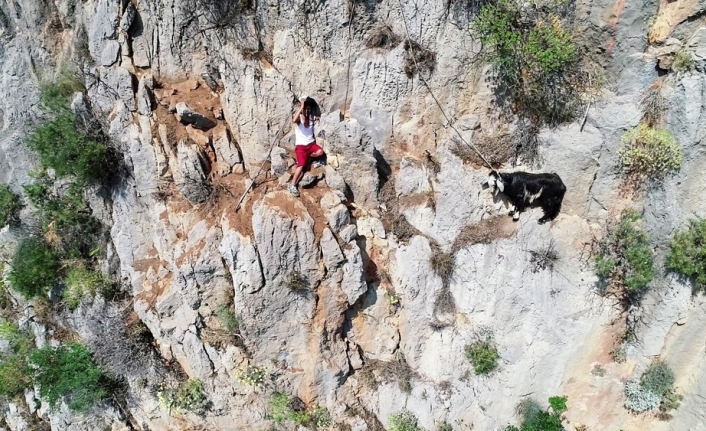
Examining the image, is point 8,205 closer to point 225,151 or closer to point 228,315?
point 225,151

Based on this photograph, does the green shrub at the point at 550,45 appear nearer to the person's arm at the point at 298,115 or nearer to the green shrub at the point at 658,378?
the person's arm at the point at 298,115

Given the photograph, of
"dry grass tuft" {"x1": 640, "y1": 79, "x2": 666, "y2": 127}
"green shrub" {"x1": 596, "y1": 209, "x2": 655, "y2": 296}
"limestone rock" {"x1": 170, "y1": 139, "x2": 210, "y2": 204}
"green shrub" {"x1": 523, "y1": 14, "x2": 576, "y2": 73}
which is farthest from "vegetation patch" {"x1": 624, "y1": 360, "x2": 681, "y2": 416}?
"limestone rock" {"x1": 170, "y1": 139, "x2": 210, "y2": 204}

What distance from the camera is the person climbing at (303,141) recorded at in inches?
286

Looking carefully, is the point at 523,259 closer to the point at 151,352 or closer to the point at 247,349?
the point at 247,349

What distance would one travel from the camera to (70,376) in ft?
27.8

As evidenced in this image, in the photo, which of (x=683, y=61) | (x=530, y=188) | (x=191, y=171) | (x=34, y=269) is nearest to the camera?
(x=683, y=61)

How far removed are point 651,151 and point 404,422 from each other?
6.64m

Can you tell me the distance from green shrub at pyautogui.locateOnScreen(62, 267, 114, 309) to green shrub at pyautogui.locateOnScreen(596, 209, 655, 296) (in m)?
10.00

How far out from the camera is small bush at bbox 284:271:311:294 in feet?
23.4

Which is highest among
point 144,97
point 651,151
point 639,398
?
point 144,97

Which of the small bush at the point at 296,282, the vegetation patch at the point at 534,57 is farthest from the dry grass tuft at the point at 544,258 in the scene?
the small bush at the point at 296,282

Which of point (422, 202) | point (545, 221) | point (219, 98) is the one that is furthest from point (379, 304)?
point (219, 98)

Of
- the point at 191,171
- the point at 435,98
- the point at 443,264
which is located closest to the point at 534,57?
the point at 435,98

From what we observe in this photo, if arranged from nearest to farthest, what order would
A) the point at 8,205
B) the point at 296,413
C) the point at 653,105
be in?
the point at 653,105, the point at 296,413, the point at 8,205
